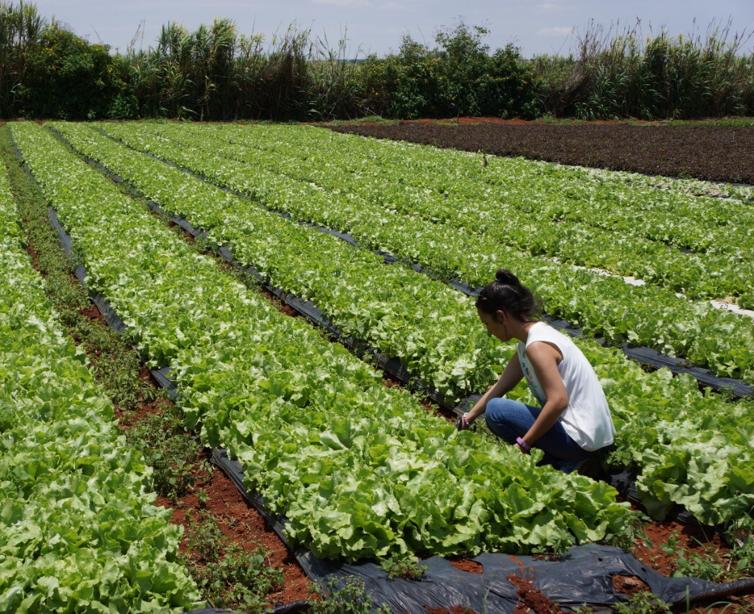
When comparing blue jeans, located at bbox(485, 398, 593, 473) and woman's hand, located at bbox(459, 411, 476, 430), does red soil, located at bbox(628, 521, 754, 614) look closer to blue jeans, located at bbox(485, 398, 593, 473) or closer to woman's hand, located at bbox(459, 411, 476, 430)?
blue jeans, located at bbox(485, 398, 593, 473)

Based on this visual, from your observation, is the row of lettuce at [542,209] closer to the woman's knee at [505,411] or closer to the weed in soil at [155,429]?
the woman's knee at [505,411]

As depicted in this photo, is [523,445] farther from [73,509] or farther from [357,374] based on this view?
[73,509]

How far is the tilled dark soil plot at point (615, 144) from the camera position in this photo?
74.4ft

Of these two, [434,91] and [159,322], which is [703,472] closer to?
[159,322]

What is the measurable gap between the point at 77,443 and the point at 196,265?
5.79 meters

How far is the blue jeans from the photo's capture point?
17.8 feet

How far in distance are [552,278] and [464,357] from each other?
315cm

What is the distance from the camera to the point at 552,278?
32.4 ft

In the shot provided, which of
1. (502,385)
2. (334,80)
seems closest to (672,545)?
(502,385)

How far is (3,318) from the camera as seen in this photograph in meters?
7.93

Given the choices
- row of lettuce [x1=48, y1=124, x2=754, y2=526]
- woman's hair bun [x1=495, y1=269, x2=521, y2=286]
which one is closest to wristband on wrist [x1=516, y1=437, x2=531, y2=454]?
row of lettuce [x1=48, y1=124, x2=754, y2=526]

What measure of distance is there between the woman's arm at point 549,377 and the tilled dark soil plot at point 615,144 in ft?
60.4

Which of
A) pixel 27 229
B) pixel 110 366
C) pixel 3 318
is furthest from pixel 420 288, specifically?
pixel 27 229

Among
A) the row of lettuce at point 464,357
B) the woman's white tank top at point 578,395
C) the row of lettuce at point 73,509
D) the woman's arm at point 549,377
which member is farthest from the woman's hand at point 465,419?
the row of lettuce at point 73,509
